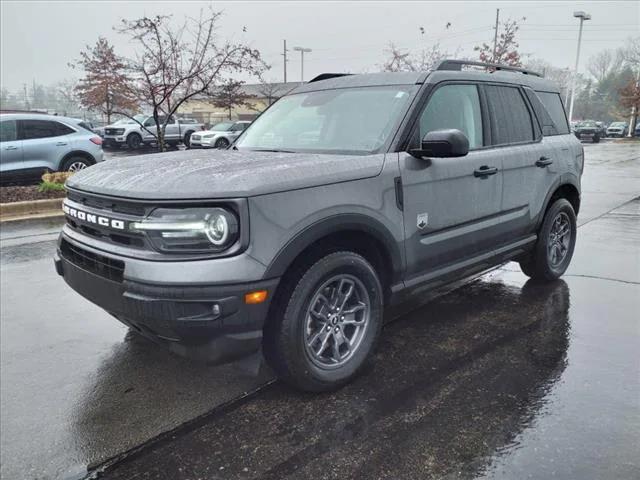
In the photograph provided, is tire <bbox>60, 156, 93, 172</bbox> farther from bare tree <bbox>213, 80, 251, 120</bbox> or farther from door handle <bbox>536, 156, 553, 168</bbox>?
door handle <bbox>536, 156, 553, 168</bbox>

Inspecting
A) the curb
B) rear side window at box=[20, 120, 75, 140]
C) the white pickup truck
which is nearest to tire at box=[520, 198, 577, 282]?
the curb

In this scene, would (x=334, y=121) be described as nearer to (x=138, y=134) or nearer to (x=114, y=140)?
(x=138, y=134)

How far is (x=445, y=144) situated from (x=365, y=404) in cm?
161

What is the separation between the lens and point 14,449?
2.77 m

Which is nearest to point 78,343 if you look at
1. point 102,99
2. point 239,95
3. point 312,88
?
point 312,88

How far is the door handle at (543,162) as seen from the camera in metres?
4.67

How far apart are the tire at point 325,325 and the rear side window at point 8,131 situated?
34.2 feet

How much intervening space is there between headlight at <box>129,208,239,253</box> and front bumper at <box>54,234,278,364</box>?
0.11 metres

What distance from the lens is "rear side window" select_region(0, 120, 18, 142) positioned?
11.0 metres

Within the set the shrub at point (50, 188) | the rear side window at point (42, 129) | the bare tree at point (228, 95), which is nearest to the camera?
the shrub at point (50, 188)

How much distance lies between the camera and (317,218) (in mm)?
2928

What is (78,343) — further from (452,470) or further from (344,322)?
(452,470)

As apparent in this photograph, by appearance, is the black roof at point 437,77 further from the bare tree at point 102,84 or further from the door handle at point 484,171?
the bare tree at point 102,84

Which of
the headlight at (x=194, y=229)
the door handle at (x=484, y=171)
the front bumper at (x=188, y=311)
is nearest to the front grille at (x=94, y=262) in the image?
the front bumper at (x=188, y=311)
